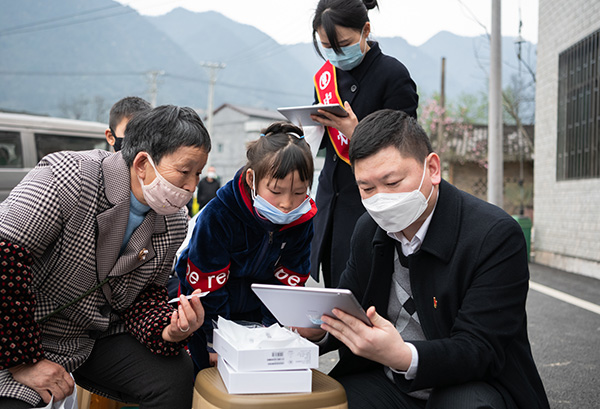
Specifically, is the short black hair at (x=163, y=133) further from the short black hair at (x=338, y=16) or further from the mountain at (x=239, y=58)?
the mountain at (x=239, y=58)

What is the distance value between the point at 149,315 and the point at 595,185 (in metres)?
8.61

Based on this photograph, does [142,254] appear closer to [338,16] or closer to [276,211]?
[276,211]

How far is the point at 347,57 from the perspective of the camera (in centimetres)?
307

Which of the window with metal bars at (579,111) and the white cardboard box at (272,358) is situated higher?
the window with metal bars at (579,111)

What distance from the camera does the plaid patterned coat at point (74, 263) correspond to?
2004 millimetres

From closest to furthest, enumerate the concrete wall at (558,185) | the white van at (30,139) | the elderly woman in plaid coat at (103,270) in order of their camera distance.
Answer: the elderly woman in plaid coat at (103,270), the concrete wall at (558,185), the white van at (30,139)

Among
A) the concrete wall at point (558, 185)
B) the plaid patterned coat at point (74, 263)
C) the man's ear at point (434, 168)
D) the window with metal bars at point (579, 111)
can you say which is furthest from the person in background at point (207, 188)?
the man's ear at point (434, 168)

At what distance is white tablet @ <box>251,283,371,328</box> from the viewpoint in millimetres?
1781

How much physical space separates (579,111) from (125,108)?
798 cm

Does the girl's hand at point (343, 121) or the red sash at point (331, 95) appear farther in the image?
the red sash at point (331, 95)

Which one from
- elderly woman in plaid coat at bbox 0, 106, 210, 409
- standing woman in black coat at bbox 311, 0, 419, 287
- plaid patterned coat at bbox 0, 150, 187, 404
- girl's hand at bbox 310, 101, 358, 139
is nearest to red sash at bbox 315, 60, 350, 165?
standing woman in black coat at bbox 311, 0, 419, 287

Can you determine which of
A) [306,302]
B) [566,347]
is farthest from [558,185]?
[306,302]

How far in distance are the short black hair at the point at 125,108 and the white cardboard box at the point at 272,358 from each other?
9.58 ft

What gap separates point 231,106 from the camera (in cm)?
4762
